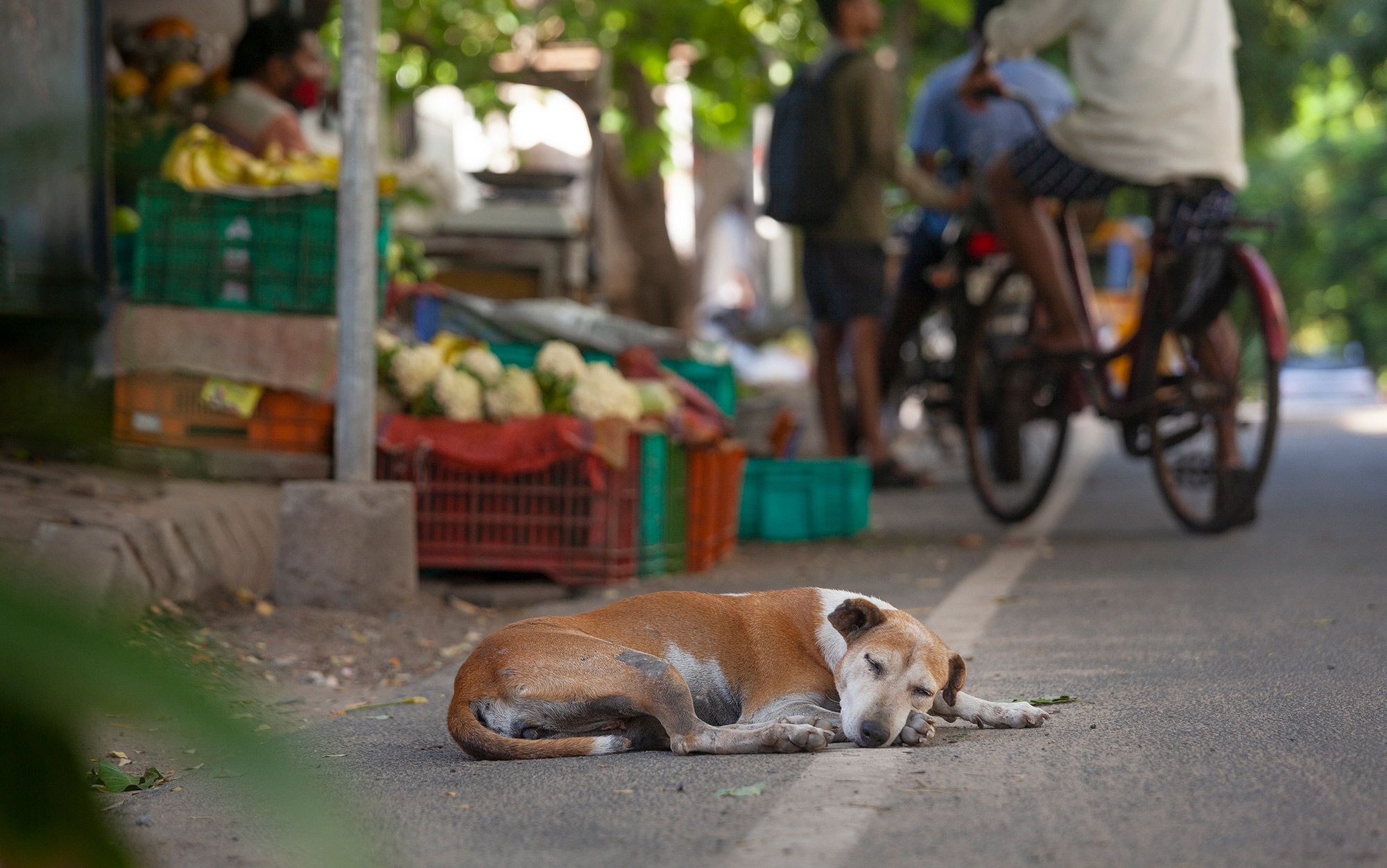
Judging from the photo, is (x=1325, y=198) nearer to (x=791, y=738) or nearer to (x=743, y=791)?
(x=791, y=738)

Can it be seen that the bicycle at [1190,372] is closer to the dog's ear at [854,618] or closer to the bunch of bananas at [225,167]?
the bunch of bananas at [225,167]

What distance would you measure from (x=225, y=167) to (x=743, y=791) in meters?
5.19

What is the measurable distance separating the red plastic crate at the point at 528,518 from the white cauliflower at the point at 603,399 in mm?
218

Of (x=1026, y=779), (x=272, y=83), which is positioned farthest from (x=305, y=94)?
(x=1026, y=779)

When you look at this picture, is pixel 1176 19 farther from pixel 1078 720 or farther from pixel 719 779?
pixel 719 779

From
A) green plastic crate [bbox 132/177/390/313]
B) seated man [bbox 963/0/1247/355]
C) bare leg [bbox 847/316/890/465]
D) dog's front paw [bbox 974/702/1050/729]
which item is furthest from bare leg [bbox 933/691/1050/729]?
bare leg [bbox 847/316/890/465]

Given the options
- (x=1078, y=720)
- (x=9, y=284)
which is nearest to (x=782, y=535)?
(x=1078, y=720)

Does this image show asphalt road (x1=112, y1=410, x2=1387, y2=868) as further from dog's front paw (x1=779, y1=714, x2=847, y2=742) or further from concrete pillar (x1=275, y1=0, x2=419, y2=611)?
concrete pillar (x1=275, y1=0, x2=419, y2=611)

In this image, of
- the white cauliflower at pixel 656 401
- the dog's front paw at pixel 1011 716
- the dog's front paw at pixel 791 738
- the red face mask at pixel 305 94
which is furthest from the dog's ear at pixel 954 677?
the red face mask at pixel 305 94

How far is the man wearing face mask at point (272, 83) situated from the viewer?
8250 mm

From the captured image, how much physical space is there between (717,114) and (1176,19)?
26.9ft

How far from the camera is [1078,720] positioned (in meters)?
3.87

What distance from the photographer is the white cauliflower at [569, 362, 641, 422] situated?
6.96m

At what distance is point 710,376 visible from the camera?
8.74 meters
